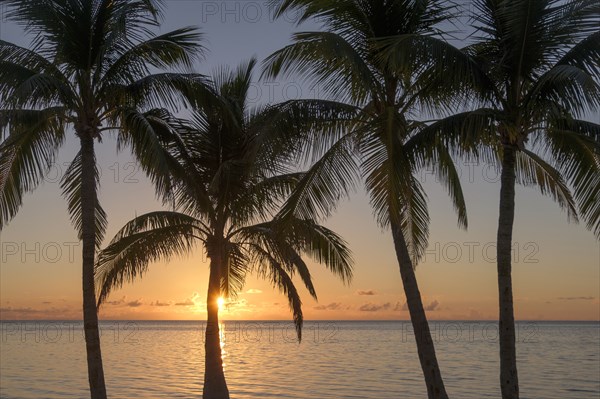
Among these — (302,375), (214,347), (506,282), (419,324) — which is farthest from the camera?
(302,375)

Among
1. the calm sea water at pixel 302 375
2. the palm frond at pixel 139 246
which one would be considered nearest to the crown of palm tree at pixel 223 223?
the palm frond at pixel 139 246

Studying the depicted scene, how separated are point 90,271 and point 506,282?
7.41 metres

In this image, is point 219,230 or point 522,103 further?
point 219,230

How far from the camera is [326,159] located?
13820mm

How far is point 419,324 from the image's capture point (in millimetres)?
14055

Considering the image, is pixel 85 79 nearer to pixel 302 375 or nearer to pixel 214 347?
pixel 214 347

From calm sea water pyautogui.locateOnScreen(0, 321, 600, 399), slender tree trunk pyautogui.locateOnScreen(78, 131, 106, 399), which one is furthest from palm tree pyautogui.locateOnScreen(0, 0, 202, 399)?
calm sea water pyautogui.locateOnScreen(0, 321, 600, 399)

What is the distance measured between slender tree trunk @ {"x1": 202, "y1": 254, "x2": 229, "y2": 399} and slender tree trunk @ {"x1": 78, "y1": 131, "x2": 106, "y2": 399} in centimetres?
Answer: 486

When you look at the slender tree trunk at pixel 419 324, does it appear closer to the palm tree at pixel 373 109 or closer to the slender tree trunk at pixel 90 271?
the palm tree at pixel 373 109

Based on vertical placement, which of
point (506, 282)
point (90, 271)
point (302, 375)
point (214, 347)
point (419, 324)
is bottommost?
point (302, 375)

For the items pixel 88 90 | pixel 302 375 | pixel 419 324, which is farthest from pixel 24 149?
pixel 302 375

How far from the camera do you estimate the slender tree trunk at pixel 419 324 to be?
13.9 metres

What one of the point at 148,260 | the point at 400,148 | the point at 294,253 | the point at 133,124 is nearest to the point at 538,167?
the point at 400,148

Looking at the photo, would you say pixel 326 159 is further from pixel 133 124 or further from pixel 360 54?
pixel 133 124
